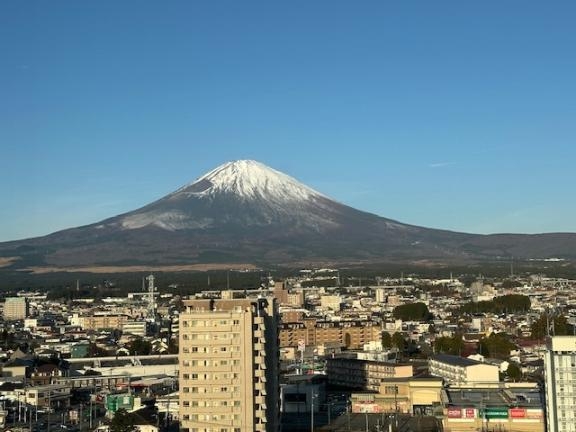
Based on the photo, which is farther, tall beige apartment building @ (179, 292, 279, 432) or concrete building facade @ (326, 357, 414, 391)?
concrete building facade @ (326, 357, 414, 391)

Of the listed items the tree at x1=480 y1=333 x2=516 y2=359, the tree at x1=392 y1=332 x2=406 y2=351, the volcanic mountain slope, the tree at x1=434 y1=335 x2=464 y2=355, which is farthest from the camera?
the volcanic mountain slope

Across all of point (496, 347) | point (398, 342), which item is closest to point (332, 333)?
point (398, 342)

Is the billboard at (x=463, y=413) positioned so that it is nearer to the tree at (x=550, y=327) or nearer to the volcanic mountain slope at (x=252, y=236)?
the tree at (x=550, y=327)

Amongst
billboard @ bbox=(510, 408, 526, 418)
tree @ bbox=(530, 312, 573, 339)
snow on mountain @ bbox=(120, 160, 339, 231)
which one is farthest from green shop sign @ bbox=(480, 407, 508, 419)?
snow on mountain @ bbox=(120, 160, 339, 231)

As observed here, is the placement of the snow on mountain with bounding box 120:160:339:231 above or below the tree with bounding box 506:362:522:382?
above

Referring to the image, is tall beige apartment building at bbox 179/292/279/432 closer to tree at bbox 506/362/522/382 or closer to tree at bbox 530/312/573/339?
tree at bbox 506/362/522/382

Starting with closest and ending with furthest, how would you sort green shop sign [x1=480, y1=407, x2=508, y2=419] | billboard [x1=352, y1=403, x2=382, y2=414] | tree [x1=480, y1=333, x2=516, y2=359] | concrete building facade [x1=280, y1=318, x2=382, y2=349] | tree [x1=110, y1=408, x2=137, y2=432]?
1. green shop sign [x1=480, y1=407, x2=508, y2=419]
2. tree [x1=110, y1=408, x2=137, y2=432]
3. billboard [x1=352, y1=403, x2=382, y2=414]
4. tree [x1=480, y1=333, x2=516, y2=359]
5. concrete building facade [x1=280, y1=318, x2=382, y2=349]

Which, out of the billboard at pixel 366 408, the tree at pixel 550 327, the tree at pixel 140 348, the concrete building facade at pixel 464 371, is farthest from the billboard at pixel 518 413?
the tree at pixel 140 348
